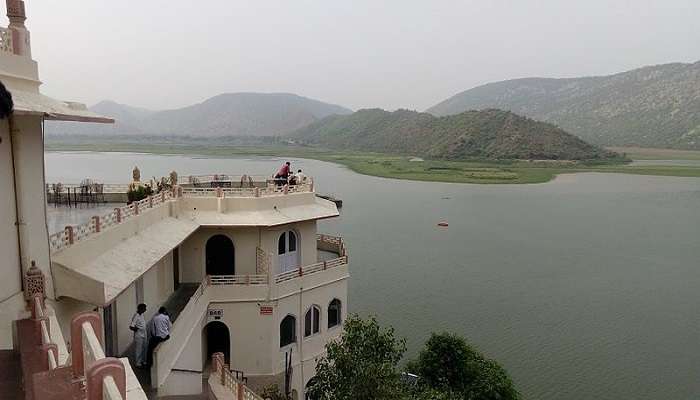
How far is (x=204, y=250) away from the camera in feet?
40.9

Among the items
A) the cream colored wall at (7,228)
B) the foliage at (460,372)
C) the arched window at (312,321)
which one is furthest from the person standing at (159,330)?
the foliage at (460,372)

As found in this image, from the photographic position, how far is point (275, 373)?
12250 mm

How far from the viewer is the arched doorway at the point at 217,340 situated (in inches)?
478

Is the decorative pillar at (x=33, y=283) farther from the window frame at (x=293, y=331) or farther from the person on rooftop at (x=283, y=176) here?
the person on rooftop at (x=283, y=176)

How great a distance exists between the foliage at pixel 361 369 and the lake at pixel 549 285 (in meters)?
7.22

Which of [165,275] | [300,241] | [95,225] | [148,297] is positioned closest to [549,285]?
[300,241]

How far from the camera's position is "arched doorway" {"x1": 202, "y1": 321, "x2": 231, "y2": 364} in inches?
478

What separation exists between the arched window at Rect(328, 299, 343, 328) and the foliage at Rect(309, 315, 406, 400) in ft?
9.94

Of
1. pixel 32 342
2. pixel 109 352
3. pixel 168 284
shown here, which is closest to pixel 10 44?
pixel 32 342

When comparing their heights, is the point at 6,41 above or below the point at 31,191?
above

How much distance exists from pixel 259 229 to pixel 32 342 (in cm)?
761

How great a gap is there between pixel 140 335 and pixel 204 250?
4.29m

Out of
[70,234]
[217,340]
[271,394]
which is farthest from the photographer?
[217,340]

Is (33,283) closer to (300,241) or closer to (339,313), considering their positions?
(300,241)
